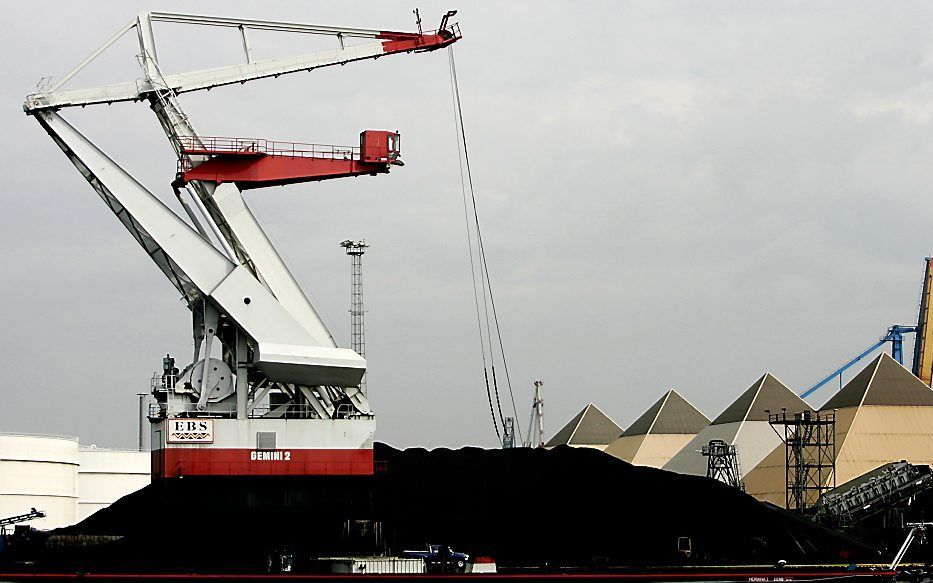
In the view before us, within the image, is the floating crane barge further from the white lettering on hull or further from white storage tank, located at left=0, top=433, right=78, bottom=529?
white storage tank, located at left=0, top=433, right=78, bottom=529

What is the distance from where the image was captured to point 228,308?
51.6 m

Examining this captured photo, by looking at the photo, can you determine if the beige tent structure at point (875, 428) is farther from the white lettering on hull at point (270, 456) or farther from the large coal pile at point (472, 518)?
the white lettering on hull at point (270, 456)

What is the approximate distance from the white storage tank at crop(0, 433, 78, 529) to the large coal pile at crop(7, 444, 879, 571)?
44559 mm

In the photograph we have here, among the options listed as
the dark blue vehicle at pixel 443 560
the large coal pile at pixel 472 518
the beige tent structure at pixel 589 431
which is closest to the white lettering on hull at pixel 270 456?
the large coal pile at pixel 472 518

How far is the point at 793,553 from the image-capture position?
185 ft

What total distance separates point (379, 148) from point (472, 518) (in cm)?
1616

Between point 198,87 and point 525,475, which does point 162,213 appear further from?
point 525,475

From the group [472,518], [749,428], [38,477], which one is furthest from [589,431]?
[472,518]

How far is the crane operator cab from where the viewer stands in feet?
182

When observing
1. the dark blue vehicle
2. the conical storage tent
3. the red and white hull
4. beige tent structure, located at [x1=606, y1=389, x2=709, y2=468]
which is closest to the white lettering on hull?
the red and white hull

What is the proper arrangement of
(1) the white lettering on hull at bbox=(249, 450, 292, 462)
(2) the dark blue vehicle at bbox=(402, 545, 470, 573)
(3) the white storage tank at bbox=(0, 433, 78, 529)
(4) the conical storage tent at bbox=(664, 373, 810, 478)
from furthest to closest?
(4) the conical storage tent at bbox=(664, 373, 810, 478) → (3) the white storage tank at bbox=(0, 433, 78, 529) → (1) the white lettering on hull at bbox=(249, 450, 292, 462) → (2) the dark blue vehicle at bbox=(402, 545, 470, 573)

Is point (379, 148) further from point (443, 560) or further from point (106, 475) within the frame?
point (106, 475)

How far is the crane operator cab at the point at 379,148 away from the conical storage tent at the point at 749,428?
54.2 m

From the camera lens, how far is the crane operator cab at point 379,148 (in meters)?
55.3
